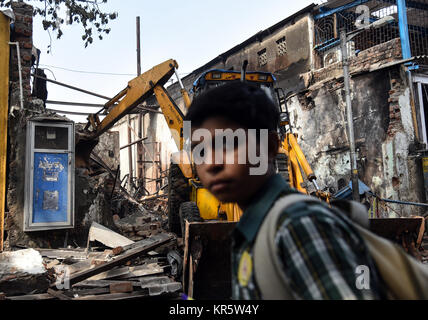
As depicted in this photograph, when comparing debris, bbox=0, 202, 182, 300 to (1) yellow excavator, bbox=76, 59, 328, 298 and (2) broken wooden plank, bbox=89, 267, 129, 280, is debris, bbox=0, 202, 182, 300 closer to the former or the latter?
(2) broken wooden plank, bbox=89, 267, 129, 280

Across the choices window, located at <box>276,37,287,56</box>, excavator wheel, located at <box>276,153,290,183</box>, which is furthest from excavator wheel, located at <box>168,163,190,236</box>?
window, located at <box>276,37,287,56</box>

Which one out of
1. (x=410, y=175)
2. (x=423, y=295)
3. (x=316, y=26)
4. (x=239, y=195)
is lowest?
(x=423, y=295)

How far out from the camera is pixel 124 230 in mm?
9625

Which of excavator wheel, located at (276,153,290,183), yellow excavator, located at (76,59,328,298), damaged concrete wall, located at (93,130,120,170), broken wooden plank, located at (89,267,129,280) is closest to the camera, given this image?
yellow excavator, located at (76,59,328,298)

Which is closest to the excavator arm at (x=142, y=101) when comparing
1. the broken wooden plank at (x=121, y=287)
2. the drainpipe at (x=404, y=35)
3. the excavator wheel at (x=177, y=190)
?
the excavator wheel at (x=177, y=190)

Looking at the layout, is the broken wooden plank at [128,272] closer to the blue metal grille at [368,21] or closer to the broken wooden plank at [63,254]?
the broken wooden plank at [63,254]

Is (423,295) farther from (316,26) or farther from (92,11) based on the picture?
(316,26)

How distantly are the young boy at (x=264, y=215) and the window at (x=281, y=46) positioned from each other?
19.3 m

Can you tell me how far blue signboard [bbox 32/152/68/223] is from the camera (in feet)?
27.3

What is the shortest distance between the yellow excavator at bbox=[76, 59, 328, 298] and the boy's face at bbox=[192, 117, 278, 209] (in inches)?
129

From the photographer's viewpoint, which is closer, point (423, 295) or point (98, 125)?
point (423, 295)

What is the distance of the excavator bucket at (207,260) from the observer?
16.6ft
